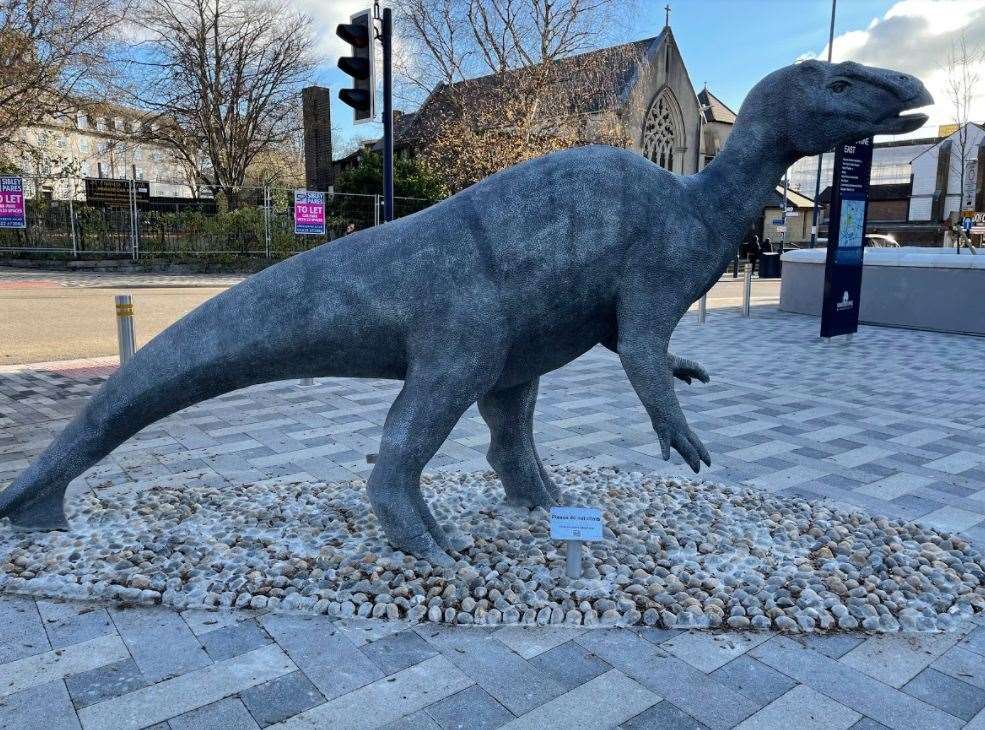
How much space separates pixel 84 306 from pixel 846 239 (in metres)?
12.5

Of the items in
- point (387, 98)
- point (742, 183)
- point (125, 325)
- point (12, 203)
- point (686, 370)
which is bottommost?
point (125, 325)

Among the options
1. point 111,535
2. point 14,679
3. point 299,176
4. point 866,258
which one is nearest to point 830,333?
point 866,258

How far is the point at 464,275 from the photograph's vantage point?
3141 mm

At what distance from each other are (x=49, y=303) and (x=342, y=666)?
45.1ft

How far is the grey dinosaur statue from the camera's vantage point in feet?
10.3

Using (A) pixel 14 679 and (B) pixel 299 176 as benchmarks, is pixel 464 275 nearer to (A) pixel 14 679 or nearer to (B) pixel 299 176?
(A) pixel 14 679

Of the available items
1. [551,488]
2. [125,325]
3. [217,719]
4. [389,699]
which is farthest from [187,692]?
[125,325]

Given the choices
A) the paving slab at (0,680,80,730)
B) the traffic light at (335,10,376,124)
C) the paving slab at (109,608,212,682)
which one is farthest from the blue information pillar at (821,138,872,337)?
the paving slab at (0,680,80,730)

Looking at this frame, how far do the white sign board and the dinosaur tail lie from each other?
1.23 metres

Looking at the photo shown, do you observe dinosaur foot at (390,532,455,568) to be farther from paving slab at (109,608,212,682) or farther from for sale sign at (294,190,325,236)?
for sale sign at (294,190,325,236)

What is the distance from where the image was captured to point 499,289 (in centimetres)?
314

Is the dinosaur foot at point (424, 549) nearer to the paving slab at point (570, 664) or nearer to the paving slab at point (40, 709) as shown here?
the paving slab at point (570, 664)

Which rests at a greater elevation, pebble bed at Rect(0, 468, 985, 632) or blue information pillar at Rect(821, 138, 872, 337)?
blue information pillar at Rect(821, 138, 872, 337)

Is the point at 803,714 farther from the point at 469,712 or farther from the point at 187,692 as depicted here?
the point at 187,692
